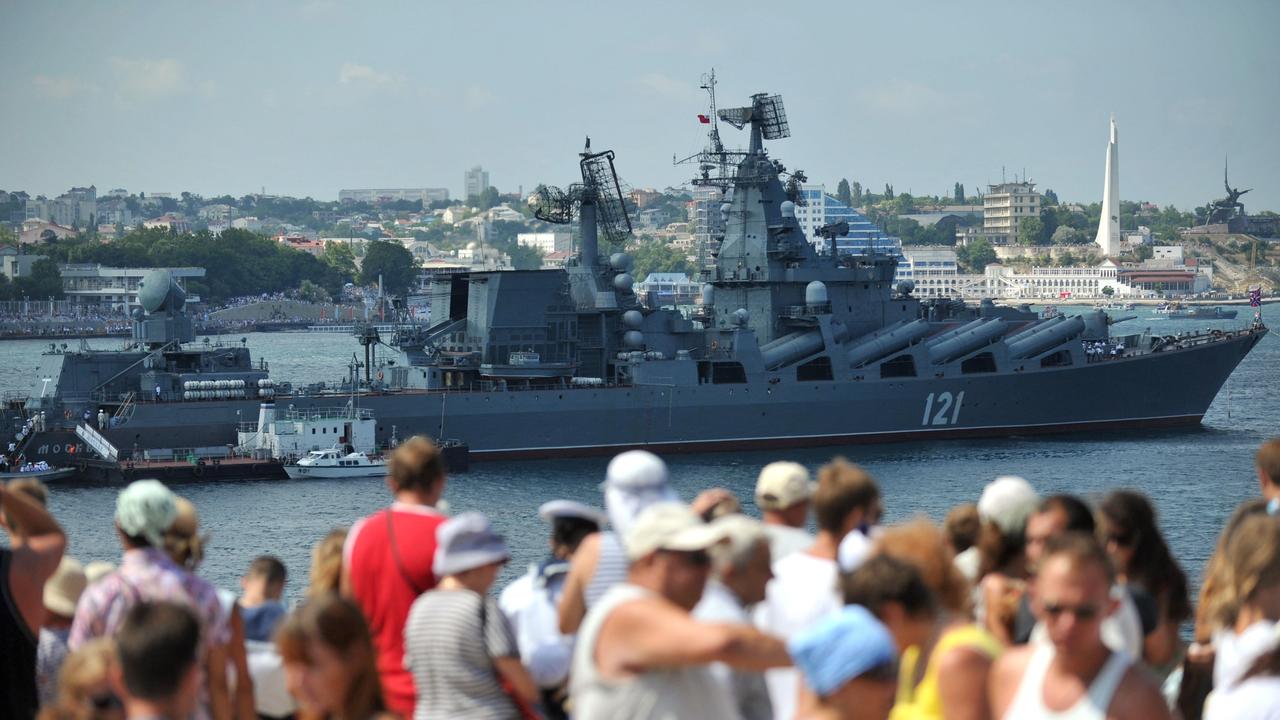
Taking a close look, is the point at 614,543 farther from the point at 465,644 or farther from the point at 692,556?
the point at 692,556

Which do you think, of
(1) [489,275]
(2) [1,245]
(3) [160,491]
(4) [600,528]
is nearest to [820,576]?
(4) [600,528]

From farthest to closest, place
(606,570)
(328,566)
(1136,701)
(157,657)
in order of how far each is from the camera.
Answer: (328,566) < (606,570) < (1136,701) < (157,657)

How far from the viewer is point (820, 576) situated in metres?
6.52

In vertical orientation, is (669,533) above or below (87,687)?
above

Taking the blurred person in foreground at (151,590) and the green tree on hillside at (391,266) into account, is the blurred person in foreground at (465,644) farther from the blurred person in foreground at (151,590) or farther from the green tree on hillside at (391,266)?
the green tree on hillside at (391,266)

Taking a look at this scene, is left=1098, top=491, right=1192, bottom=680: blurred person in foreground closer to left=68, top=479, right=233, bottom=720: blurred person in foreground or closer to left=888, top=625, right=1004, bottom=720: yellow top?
left=888, top=625, right=1004, bottom=720: yellow top

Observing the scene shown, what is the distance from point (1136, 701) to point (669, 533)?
4.98 feet

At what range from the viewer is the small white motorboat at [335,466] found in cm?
3706

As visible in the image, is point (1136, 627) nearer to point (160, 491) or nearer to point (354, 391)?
point (160, 491)

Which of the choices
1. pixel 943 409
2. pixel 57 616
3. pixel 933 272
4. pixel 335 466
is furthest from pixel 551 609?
pixel 933 272

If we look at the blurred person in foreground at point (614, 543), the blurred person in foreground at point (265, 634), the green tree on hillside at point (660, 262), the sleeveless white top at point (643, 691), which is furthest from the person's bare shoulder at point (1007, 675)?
the green tree on hillside at point (660, 262)

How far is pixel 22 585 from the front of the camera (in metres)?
7.22

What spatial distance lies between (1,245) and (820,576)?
579 ft

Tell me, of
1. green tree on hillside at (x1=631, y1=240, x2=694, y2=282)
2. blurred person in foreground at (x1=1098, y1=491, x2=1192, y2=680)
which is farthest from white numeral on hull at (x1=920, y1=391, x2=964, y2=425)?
green tree on hillside at (x1=631, y1=240, x2=694, y2=282)
